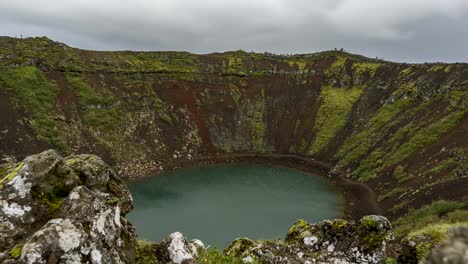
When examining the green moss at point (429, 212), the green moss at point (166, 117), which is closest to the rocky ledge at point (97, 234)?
the green moss at point (429, 212)

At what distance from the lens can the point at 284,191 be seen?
62.1 m

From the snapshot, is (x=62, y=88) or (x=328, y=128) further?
(x=328, y=128)

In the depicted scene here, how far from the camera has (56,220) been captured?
8281 mm

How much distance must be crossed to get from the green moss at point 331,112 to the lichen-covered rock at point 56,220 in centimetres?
7526

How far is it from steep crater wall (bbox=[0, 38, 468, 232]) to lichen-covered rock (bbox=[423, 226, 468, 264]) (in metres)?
49.5

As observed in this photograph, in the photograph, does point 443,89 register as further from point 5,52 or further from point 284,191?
point 5,52

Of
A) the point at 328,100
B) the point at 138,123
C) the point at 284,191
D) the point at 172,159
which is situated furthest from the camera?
the point at 328,100

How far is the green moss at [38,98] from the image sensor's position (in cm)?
6888

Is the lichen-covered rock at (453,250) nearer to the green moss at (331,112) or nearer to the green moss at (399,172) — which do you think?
the green moss at (399,172)

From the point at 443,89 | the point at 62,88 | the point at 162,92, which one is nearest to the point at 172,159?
the point at 162,92

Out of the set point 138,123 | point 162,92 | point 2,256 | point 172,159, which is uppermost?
point 2,256

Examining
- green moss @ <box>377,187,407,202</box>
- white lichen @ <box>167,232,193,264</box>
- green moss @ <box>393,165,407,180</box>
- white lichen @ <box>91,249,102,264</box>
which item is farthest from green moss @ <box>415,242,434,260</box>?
green moss @ <box>393,165,407,180</box>

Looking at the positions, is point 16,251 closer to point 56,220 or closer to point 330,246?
point 56,220

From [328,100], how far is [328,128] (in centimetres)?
1131
